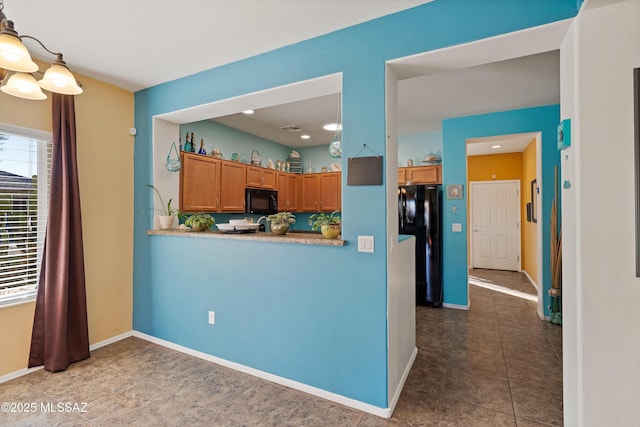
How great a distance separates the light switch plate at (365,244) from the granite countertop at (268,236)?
0.13m

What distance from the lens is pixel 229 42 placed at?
238 cm

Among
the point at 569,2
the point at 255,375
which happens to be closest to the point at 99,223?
the point at 255,375

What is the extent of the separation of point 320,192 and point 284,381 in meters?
3.86

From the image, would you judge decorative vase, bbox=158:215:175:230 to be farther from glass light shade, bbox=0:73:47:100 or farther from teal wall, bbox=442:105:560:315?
teal wall, bbox=442:105:560:315

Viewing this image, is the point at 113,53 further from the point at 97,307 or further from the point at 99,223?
the point at 97,307

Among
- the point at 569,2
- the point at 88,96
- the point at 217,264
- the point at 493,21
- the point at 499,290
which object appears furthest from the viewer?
the point at 499,290

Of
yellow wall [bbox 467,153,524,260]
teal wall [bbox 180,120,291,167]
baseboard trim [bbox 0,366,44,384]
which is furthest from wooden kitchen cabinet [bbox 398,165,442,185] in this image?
baseboard trim [bbox 0,366,44,384]

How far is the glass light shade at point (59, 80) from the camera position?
1.56 metres

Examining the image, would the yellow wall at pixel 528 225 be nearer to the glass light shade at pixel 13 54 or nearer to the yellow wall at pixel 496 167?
the yellow wall at pixel 496 167

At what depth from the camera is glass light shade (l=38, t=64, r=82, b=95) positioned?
1.56 meters

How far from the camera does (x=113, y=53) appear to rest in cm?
254

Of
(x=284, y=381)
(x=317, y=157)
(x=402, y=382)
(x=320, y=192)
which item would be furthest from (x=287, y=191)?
(x=402, y=382)

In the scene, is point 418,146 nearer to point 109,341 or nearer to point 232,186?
point 232,186

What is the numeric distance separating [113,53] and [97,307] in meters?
2.37
